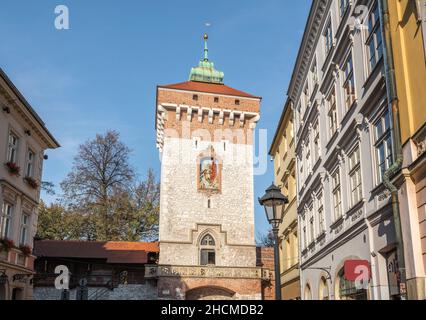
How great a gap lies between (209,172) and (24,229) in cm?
1726

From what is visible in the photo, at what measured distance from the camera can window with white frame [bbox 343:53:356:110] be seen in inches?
539

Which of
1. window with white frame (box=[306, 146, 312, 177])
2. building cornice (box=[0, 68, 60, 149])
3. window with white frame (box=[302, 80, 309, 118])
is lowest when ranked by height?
window with white frame (box=[306, 146, 312, 177])

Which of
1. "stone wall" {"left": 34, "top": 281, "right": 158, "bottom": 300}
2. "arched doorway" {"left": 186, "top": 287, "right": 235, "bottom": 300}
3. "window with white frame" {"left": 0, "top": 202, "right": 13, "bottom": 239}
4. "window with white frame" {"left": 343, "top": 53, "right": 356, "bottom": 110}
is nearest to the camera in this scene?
"window with white frame" {"left": 343, "top": 53, "right": 356, "bottom": 110}

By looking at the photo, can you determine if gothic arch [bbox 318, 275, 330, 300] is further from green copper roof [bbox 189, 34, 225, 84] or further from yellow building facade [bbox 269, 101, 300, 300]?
green copper roof [bbox 189, 34, 225, 84]

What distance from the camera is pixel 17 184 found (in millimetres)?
19703

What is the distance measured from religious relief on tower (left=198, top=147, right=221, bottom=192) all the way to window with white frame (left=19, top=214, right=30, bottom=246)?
15.9 meters

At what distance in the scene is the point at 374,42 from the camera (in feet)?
38.7

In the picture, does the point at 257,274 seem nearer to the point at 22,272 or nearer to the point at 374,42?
the point at 22,272

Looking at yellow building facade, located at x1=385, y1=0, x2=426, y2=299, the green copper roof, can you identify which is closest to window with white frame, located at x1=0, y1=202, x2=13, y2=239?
yellow building facade, located at x1=385, y1=0, x2=426, y2=299

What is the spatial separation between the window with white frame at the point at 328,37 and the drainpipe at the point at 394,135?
5.57 meters

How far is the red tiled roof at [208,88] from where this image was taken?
123 ft

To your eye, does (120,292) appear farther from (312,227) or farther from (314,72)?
(314,72)

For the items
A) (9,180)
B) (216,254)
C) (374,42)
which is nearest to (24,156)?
(9,180)
